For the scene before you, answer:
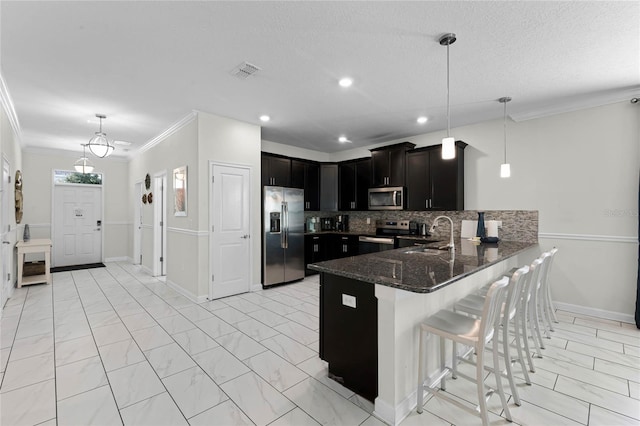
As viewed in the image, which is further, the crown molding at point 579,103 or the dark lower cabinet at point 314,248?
the dark lower cabinet at point 314,248

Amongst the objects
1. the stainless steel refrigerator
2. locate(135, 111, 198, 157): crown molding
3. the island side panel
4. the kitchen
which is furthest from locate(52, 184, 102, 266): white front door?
the island side panel

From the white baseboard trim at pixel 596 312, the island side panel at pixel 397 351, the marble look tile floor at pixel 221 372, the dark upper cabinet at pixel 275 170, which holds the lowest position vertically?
the marble look tile floor at pixel 221 372

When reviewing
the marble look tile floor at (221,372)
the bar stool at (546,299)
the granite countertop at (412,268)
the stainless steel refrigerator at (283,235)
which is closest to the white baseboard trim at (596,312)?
the marble look tile floor at (221,372)

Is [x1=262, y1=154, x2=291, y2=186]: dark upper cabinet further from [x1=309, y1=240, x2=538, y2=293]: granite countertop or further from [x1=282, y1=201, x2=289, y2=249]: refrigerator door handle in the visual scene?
[x1=309, y1=240, x2=538, y2=293]: granite countertop

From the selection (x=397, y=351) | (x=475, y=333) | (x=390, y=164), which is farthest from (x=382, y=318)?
(x=390, y=164)

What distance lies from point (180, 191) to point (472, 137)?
198 inches

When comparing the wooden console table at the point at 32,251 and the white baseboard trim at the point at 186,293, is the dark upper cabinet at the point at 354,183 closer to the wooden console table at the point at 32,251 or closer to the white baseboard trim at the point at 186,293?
the white baseboard trim at the point at 186,293

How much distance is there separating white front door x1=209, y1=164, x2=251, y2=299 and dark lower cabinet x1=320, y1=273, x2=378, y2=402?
2640mm

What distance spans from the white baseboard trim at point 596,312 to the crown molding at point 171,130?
5.95 m

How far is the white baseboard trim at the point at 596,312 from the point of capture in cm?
358

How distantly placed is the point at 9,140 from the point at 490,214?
7.72 m

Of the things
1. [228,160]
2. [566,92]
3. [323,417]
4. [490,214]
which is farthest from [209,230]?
[566,92]

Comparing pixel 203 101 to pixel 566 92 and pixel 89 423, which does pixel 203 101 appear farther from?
pixel 566 92

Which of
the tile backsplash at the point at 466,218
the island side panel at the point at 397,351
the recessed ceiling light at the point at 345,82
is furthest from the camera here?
the tile backsplash at the point at 466,218
